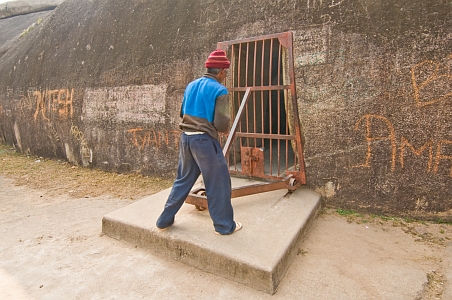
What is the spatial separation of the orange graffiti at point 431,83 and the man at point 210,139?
6.62 feet

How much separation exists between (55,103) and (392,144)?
6974 mm

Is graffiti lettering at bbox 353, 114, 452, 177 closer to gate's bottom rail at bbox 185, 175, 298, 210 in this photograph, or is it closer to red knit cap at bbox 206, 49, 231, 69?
gate's bottom rail at bbox 185, 175, 298, 210

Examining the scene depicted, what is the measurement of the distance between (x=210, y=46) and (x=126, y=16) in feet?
7.64

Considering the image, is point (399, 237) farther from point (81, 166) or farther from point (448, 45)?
point (81, 166)

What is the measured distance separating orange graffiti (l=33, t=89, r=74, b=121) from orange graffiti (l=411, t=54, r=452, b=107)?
6.38m

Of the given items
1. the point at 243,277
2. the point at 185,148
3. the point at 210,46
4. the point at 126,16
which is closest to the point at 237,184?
the point at 185,148

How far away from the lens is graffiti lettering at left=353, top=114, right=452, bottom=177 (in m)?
3.14

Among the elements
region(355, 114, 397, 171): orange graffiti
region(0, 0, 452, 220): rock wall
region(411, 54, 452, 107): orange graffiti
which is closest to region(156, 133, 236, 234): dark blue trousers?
region(0, 0, 452, 220): rock wall

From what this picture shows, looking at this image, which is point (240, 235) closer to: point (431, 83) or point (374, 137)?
point (374, 137)

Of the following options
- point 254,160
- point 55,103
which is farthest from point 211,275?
point 55,103

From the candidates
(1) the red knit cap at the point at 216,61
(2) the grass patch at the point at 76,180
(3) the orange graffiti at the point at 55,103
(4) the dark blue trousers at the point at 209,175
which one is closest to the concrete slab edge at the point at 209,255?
(4) the dark blue trousers at the point at 209,175

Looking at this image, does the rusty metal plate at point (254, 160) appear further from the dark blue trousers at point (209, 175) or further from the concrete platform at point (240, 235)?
the dark blue trousers at point (209, 175)

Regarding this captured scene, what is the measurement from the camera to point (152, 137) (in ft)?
17.5

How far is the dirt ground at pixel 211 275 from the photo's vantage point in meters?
2.32
